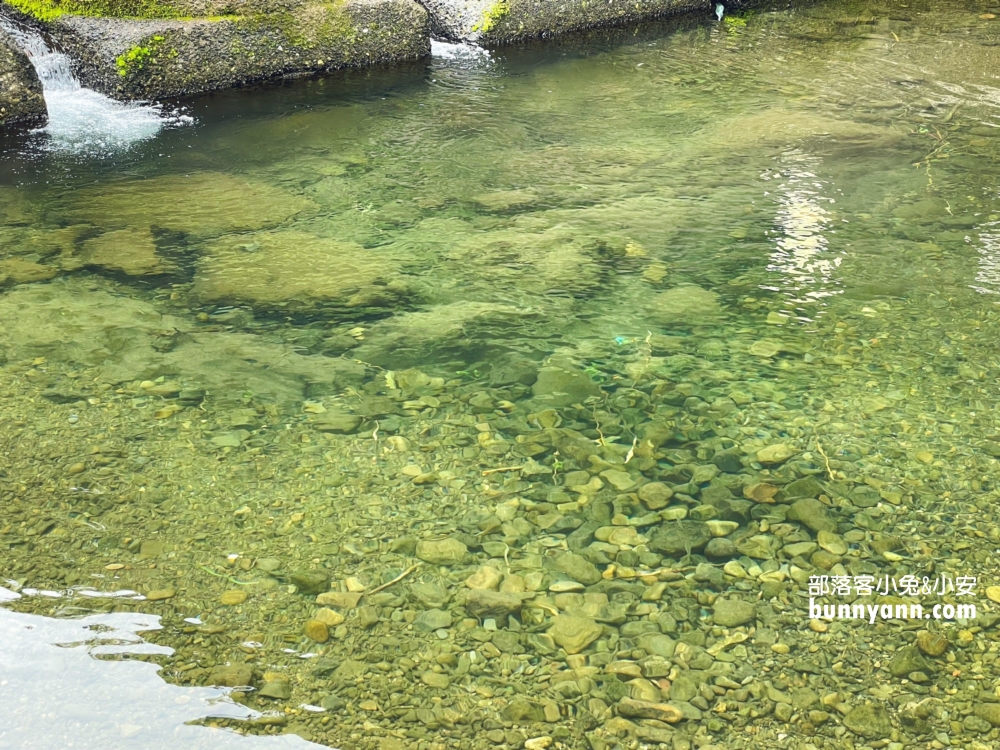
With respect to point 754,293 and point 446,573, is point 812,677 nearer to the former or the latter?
point 446,573

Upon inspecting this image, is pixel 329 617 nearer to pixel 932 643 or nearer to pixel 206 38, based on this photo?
pixel 932 643

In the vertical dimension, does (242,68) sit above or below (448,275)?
above

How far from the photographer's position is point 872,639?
2.35m

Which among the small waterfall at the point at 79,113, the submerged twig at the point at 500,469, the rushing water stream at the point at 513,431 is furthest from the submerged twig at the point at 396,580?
the small waterfall at the point at 79,113

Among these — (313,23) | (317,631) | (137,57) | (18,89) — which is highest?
(313,23)

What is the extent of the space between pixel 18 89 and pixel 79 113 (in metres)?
0.45

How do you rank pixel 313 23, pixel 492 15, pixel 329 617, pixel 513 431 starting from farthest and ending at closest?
pixel 492 15
pixel 313 23
pixel 513 431
pixel 329 617

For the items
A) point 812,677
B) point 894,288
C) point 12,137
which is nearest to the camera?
point 812,677

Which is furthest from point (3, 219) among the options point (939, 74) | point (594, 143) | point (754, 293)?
point (939, 74)

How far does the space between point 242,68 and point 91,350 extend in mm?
4188

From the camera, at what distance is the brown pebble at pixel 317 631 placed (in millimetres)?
2365

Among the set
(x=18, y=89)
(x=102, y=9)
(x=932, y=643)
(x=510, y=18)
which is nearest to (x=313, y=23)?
(x=102, y=9)

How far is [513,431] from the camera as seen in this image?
3.15 metres

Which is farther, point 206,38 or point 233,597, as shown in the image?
point 206,38
